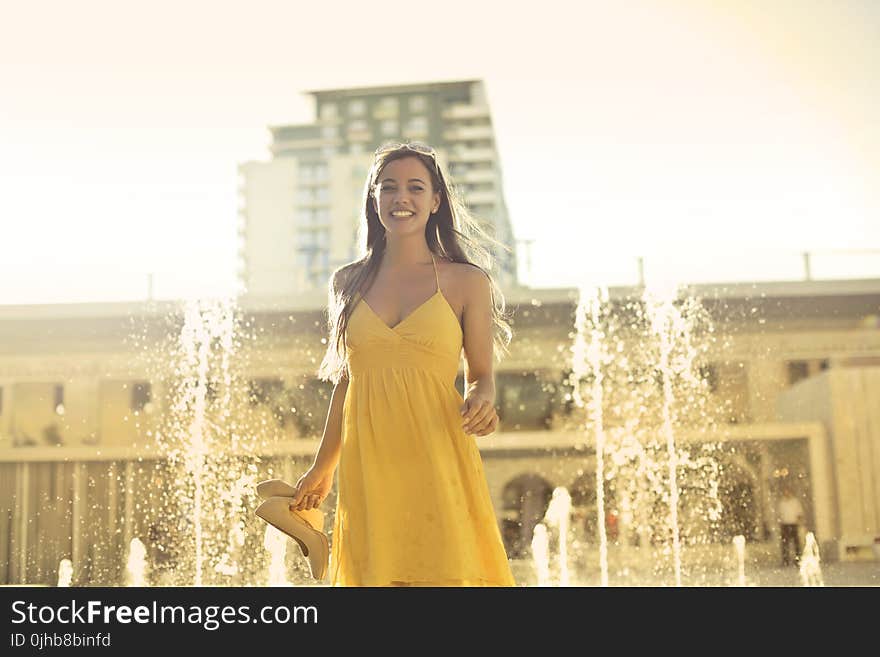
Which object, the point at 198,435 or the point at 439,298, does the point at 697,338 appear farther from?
the point at 439,298

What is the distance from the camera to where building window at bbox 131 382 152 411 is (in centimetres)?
1280

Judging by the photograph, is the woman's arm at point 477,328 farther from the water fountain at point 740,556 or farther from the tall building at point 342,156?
the tall building at point 342,156

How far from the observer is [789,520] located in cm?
1195

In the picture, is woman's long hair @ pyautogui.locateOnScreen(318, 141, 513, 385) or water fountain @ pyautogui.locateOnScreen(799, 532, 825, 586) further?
water fountain @ pyautogui.locateOnScreen(799, 532, 825, 586)

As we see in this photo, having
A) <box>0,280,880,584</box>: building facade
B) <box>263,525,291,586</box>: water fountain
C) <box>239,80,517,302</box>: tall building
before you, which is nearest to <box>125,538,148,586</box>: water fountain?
<box>0,280,880,584</box>: building facade

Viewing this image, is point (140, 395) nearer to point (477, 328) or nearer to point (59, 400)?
point (59, 400)

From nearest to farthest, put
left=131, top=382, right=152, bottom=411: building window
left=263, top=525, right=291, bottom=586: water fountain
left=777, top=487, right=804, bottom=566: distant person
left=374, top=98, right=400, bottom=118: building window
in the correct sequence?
left=263, top=525, right=291, bottom=586: water fountain → left=777, top=487, right=804, bottom=566: distant person → left=131, top=382, right=152, bottom=411: building window → left=374, top=98, right=400, bottom=118: building window

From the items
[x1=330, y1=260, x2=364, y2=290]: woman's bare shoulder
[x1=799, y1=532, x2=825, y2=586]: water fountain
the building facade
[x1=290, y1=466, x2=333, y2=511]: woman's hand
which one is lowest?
[x1=799, y1=532, x2=825, y2=586]: water fountain

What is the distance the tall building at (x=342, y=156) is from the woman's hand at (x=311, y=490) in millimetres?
43154

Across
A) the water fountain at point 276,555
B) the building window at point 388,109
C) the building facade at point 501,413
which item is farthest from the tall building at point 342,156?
the water fountain at point 276,555

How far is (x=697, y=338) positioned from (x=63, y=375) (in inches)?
336

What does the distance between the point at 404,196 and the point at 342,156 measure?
150 feet

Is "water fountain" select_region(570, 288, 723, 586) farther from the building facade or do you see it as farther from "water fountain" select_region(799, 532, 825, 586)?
"water fountain" select_region(799, 532, 825, 586)

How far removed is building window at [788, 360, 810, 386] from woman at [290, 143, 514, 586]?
12.2 metres
